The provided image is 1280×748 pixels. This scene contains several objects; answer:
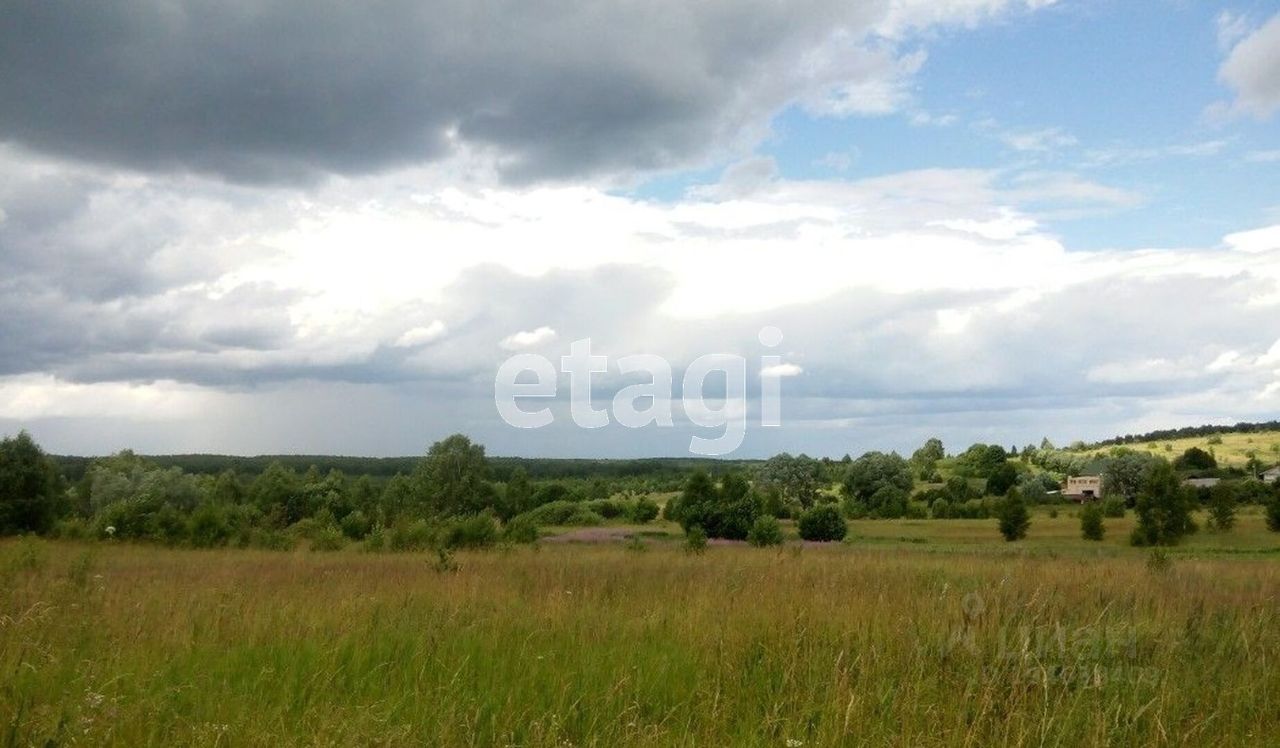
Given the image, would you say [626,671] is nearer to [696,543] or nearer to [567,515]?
[696,543]

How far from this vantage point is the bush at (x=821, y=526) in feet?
155

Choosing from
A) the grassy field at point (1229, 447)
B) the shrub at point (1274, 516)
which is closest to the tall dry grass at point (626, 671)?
the shrub at point (1274, 516)

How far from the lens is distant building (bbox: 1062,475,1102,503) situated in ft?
315

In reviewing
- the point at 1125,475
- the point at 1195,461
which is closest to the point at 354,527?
the point at 1125,475

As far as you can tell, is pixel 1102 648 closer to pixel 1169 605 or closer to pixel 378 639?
pixel 1169 605

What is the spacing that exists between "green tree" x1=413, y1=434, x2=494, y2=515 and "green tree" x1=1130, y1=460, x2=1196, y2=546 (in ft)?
154

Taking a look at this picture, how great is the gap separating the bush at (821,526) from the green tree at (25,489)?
115 feet

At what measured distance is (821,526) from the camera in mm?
47531

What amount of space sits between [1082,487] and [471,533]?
91.0 metres

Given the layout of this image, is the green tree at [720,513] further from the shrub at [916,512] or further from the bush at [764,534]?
the shrub at [916,512]

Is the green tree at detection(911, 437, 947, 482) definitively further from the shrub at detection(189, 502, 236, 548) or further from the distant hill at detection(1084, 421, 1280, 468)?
the shrub at detection(189, 502, 236, 548)

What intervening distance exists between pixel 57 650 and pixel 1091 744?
20.9ft

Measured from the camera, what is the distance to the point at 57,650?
6.09 metres

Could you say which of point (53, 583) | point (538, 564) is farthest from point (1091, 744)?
point (538, 564)
